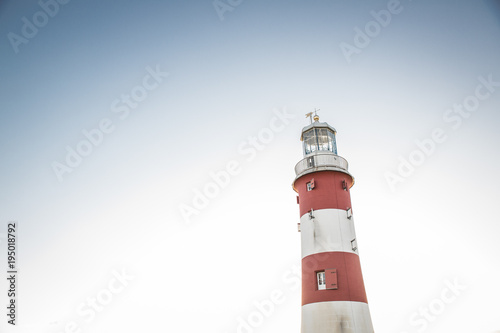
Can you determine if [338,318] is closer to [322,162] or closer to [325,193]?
[325,193]

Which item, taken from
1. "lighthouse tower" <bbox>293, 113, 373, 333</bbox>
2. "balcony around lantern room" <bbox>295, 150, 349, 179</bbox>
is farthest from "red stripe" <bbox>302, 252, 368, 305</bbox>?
"balcony around lantern room" <bbox>295, 150, 349, 179</bbox>

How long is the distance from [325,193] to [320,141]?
411cm

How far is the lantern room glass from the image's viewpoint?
2395cm

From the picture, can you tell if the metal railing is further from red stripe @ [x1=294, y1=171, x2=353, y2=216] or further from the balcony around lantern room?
red stripe @ [x1=294, y1=171, x2=353, y2=216]

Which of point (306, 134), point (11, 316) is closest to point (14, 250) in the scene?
point (11, 316)

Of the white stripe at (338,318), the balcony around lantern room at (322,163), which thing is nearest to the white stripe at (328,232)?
the balcony around lantern room at (322,163)

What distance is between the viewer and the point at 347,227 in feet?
68.9

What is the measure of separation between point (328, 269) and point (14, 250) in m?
15.6

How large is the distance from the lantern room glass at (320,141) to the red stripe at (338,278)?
713cm

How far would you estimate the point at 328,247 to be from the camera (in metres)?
20.2

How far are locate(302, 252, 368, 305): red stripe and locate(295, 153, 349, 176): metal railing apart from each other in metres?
5.25

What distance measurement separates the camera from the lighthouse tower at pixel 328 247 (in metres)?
18.9

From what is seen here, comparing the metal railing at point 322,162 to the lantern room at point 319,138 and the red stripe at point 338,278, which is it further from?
the red stripe at point 338,278

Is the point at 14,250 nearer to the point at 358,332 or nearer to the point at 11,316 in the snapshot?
the point at 11,316
